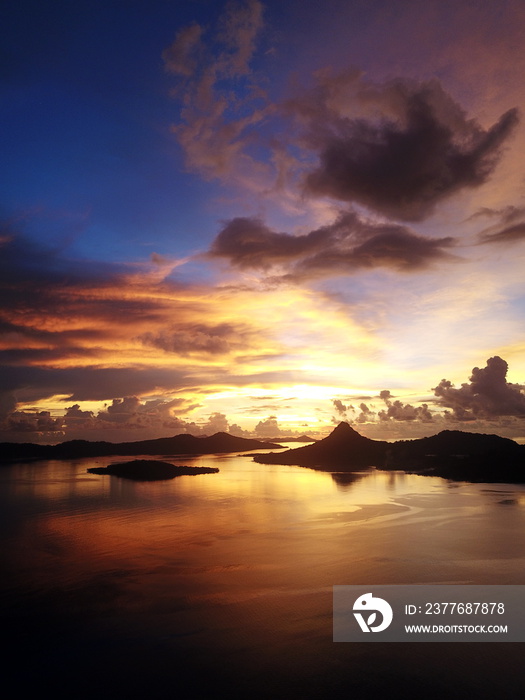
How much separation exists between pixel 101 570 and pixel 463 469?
121394 millimetres

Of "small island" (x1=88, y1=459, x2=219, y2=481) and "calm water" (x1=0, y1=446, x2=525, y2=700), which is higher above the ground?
"calm water" (x1=0, y1=446, x2=525, y2=700)

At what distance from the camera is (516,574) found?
3447cm

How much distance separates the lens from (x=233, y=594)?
30141 mm

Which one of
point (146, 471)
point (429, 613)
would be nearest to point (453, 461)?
point (146, 471)

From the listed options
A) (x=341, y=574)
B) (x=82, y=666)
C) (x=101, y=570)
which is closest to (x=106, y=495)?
(x=101, y=570)

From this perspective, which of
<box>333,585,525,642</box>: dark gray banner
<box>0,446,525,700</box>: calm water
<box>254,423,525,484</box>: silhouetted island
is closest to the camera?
<box>0,446,525,700</box>: calm water

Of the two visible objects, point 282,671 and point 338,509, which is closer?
point 282,671

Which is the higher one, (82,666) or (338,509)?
(82,666)

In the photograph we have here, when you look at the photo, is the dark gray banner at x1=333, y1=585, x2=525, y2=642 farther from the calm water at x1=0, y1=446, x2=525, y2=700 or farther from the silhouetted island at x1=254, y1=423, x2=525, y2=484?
the silhouetted island at x1=254, y1=423, x2=525, y2=484

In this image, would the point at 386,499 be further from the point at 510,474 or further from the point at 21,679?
the point at 21,679

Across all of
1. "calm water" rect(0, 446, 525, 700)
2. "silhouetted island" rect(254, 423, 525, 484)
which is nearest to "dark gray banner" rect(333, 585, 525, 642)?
"calm water" rect(0, 446, 525, 700)

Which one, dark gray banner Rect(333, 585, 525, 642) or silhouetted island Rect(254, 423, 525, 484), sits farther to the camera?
silhouetted island Rect(254, 423, 525, 484)

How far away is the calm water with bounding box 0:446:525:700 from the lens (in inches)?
776

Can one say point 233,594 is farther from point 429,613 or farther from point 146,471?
point 146,471
